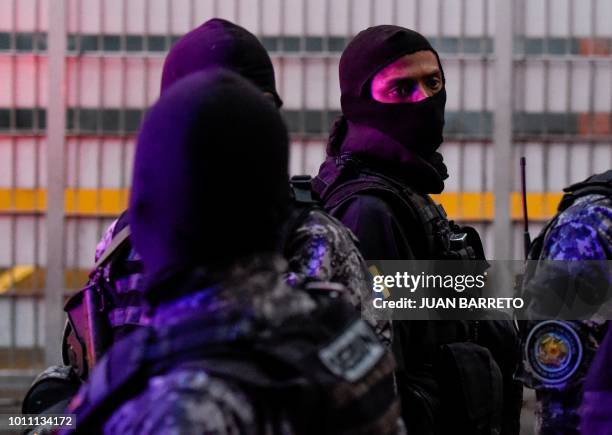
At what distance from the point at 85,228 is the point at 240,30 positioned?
6564mm

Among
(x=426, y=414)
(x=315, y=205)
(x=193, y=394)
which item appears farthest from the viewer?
(x=426, y=414)

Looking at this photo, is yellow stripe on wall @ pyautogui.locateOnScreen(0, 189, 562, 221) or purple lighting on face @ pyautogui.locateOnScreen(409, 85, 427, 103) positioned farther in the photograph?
yellow stripe on wall @ pyautogui.locateOnScreen(0, 189, 562, 221)

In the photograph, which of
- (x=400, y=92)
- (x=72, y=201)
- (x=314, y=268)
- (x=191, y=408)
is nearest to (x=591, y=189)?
(x=400, y=92)

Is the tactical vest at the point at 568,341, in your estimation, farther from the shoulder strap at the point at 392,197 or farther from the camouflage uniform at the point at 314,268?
the camouflage uniform at the point at 314,268

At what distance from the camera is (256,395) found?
1.46 m

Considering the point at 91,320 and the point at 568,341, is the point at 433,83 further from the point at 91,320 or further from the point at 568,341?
the point at 91,320

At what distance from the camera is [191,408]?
1.42 metres

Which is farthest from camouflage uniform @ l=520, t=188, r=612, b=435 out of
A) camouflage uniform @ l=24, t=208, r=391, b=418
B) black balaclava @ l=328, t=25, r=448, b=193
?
camouflage uniform @ l=24, t=208, r=391, b=418

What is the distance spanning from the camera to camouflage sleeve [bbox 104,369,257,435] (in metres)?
1.41

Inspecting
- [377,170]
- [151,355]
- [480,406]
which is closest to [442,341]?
[480,406]

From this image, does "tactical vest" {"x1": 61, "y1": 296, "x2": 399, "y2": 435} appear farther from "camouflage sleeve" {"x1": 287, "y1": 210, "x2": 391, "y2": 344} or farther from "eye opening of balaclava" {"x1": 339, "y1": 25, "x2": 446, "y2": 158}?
"eye opening of balaclava" {"x1": 339, "y1": 25, "x2": 446, "y2": 158}

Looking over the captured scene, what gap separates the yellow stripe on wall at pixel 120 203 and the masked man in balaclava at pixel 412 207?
491 cm

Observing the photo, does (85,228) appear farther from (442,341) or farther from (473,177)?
(442,341)

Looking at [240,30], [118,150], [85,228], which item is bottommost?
[85,228]
